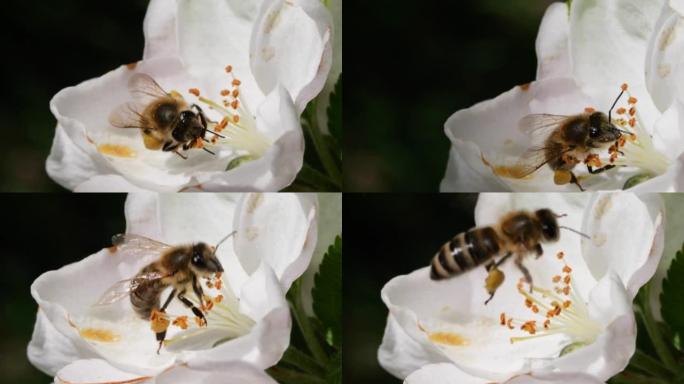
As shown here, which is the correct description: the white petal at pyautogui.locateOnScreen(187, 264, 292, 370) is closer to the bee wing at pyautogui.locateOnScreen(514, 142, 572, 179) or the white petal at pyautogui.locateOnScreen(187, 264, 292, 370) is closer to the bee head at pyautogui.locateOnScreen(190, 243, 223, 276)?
the bee head at pyautogui.locateOnScreen(190, 243, 223, 276)

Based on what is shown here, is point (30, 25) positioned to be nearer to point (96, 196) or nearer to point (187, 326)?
point (96, 196)

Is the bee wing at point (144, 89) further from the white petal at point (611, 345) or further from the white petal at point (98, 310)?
the white petal at point (611, 345)

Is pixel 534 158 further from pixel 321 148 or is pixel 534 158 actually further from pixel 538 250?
pixel 321 148

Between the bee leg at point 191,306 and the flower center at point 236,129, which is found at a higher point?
the flower center at point 236,129

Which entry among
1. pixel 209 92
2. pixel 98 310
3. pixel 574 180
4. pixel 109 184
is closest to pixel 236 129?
pixel 209 92

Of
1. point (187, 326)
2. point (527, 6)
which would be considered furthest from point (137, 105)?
point (527, 6)

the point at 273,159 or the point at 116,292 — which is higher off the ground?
the point at 273,159

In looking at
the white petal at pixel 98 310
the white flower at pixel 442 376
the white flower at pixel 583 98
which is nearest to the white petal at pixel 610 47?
the white flower at pixel 583 98
